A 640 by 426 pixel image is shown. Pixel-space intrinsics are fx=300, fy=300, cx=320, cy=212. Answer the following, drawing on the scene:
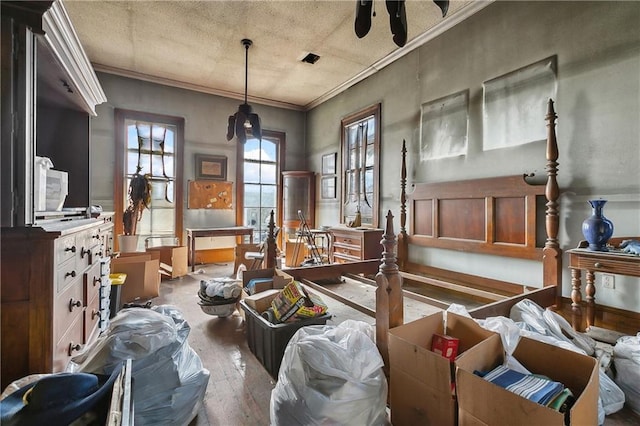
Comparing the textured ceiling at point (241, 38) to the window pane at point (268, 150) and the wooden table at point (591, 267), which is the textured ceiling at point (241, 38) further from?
the wooden table at point (591, 267)

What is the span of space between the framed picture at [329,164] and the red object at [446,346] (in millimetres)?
4345

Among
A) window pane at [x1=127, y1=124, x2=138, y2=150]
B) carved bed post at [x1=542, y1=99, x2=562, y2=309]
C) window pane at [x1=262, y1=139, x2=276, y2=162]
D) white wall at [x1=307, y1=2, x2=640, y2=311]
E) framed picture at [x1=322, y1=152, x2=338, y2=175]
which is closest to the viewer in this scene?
white wall at [x1=307, y1=2, x2=640, y2=311]

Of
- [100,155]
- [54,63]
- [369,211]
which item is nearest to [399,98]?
[369,211]

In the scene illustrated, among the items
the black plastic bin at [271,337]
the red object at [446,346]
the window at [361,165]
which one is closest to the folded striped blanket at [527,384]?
the red object at [446,346]

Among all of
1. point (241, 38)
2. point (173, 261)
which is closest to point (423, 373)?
point (173, 261)

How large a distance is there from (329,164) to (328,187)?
44 cm

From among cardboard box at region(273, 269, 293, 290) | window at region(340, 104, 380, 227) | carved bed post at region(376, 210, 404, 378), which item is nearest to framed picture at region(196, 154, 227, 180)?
window at region(340, 104, 380, 227)

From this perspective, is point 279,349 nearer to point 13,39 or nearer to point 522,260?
point 13,39

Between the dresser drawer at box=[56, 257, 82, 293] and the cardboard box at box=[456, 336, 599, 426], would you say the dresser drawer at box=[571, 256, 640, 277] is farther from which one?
the dresser drawer at box=[56, 257, 82, 293]

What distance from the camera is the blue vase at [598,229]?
2.10 meters

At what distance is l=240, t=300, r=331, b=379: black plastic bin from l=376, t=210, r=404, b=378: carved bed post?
51cm

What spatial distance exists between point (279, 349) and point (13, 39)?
1976 mm

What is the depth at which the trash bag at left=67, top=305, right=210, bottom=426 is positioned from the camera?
1.27 metres

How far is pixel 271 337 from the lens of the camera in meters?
1.85
